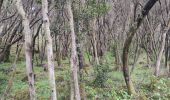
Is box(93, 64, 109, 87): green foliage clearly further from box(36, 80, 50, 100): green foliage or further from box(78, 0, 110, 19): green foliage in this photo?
box(78, 0, 110, 19): green foliage

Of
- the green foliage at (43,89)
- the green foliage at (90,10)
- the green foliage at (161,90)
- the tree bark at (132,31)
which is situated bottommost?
the green foliage at (43,89)

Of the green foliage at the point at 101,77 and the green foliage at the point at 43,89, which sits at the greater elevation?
the green foliage at the point at 101,77

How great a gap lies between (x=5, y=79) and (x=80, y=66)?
7.32 meters

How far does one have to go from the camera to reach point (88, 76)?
2370 cm

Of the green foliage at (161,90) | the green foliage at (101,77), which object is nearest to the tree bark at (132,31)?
the green foliage at (161,90)

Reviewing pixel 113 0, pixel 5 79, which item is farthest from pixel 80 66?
pixel 113 0

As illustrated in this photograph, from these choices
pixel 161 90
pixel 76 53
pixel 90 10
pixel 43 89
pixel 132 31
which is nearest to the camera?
pixel 161 90

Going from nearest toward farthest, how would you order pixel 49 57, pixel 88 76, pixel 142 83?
pixel 49 57 → pixel 142 83 → pixel 88 76

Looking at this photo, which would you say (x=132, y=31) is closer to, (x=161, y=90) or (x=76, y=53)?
(x=161, y=90)

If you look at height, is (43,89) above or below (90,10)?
below

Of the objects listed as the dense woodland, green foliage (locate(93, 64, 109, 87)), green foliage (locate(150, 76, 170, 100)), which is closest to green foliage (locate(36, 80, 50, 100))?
the dense woodland

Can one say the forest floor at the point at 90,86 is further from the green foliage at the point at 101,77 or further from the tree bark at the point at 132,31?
the tree bark at the point at 132,31

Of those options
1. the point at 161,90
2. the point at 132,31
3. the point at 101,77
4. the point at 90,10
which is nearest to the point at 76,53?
the point at 132,31

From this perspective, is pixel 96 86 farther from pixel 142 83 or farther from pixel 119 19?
pixel 119 19
